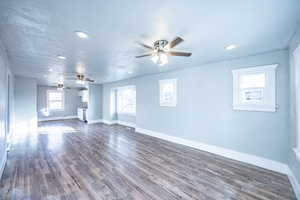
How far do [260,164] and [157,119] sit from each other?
3.40m

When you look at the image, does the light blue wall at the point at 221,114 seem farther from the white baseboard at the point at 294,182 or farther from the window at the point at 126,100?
the window at the point at 126,100

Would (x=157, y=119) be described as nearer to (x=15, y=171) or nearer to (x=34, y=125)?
(x=15, y=171)

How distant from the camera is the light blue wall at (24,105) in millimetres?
6312

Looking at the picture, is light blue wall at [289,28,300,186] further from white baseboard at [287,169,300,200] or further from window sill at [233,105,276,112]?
window sill at [233,105,276,112]

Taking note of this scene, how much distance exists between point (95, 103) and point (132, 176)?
7.12m

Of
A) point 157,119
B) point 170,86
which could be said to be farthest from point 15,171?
point 170,86

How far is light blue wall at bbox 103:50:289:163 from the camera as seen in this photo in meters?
2.92

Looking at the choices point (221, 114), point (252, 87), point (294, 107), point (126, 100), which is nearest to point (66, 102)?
point (126, 100)

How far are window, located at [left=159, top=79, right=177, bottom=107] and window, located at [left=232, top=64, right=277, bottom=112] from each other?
6.35 ft

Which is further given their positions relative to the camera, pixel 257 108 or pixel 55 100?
pixel 55 100

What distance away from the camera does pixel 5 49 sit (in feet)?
9.86

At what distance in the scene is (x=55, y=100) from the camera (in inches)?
405

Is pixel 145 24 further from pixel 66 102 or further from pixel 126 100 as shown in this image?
pixel 66 102

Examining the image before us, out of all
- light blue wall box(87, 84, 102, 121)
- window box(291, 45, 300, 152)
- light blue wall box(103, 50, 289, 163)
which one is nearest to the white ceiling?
window box(291, 45, 300, 152)
